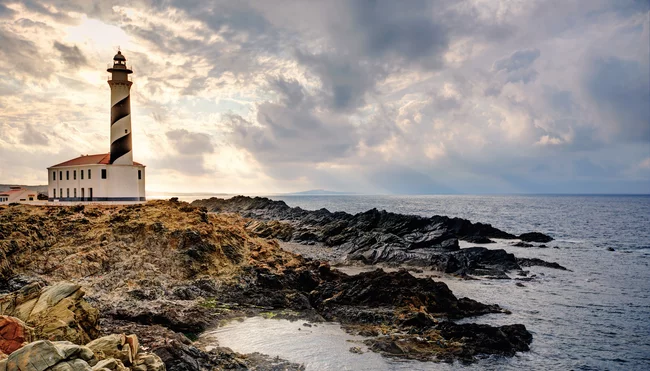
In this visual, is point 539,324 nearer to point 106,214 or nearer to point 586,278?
point 586,278

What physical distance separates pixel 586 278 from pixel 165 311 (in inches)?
1015

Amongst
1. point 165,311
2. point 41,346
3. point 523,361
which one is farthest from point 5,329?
point 523,361

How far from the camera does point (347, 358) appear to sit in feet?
43.0

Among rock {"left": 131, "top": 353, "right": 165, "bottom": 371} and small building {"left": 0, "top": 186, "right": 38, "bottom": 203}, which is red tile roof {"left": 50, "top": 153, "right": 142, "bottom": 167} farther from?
rock {"left": 131, "top": 353, "right": 165, "bottom": 371}

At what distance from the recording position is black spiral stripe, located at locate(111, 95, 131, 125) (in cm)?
4566

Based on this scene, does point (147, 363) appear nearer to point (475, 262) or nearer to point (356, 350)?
point (356, 350)

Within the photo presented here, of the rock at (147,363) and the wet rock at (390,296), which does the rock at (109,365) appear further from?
the wet rock at (390,296)

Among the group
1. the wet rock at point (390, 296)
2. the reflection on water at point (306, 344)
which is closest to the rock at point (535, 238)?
the wet rock at point (390, 296)

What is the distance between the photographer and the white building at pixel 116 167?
4541 cm

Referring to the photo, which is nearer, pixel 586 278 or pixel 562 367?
pixel 562 367

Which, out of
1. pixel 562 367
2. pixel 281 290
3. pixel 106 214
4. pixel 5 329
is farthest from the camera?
pixel 106 214

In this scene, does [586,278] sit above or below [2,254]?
below

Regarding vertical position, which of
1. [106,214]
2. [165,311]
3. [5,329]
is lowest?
[165,311]

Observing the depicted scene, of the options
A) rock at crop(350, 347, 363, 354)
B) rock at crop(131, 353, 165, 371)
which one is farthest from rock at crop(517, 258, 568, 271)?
rock at crop(131, 353, 165, 371)
